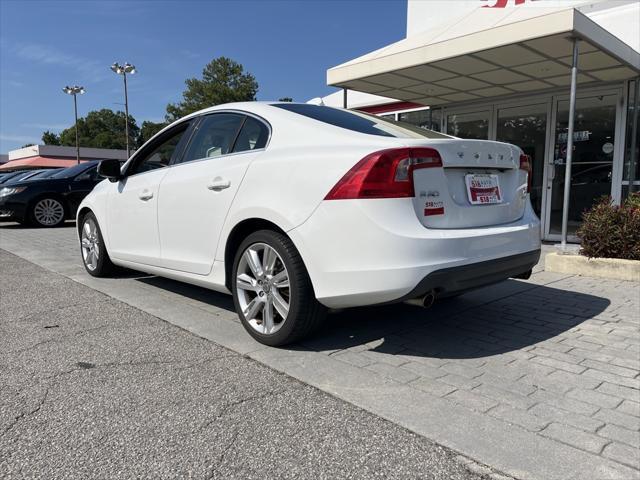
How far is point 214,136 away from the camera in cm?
393

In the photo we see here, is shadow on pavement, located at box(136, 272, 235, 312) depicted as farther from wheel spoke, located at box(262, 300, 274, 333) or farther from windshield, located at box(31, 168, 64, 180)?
windshield, located at box(31, 168, 64, 180)

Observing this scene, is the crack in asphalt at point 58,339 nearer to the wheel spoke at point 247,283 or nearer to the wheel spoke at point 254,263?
the wheel spoke at point 247,283

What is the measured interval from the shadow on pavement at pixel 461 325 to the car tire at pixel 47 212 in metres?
9.98

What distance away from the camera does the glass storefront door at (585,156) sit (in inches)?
332

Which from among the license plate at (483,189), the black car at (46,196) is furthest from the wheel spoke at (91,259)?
the black car at (46,196)

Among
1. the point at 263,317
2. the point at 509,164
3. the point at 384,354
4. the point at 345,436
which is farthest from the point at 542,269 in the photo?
the point at 345,436

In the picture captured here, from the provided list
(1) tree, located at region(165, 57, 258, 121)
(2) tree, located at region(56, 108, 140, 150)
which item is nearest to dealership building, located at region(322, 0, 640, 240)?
(1) tree, located at region(165, 57, 258, 121)

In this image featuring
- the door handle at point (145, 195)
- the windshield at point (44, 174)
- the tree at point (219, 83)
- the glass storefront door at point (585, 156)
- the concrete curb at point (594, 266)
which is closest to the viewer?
the door handle at point (145, 195)

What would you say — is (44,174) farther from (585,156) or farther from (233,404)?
(233,404)

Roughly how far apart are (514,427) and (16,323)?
3.55m

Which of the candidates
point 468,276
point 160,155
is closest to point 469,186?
point 468,276

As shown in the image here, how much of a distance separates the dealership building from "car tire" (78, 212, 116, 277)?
4.81 meters

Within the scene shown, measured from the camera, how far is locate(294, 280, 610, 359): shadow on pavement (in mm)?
3338

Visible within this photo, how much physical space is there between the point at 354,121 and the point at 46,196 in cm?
1054
